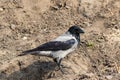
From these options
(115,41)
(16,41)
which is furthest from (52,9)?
(115,41)

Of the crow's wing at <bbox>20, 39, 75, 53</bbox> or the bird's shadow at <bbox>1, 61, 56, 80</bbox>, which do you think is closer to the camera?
the crow's wing at <bbox>20, 39, 75, 53</bbox>

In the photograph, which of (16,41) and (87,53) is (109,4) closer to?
(87,53)

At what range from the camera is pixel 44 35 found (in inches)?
356

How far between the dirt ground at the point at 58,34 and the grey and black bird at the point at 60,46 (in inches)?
12.3

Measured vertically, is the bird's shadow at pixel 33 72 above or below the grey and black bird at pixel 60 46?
below

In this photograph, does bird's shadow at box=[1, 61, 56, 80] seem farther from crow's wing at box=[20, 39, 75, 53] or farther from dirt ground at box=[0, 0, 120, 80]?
crow's wing at box=[20, 39, 75, 53]

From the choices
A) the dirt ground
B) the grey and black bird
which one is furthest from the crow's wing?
the dirt ground

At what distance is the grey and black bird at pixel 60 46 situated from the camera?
7828 mm

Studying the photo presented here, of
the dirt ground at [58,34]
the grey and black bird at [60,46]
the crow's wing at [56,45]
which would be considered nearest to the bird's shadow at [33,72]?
the dirt ground at [58,34]

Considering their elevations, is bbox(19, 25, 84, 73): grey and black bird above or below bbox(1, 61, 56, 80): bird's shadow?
above

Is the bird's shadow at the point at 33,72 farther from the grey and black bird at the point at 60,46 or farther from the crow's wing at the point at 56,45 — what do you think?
the crow's wing at the point at 56,45

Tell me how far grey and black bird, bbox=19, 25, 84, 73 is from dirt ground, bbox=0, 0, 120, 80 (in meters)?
0.31

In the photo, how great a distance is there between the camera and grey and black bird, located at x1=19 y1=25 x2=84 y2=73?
783 centimetres

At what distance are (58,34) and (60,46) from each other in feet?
3.29
